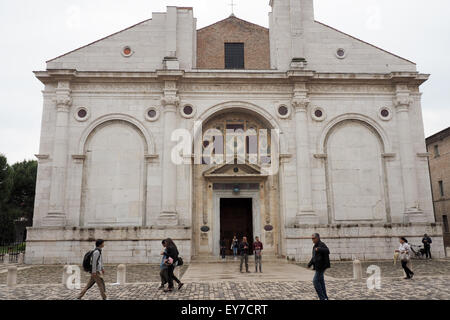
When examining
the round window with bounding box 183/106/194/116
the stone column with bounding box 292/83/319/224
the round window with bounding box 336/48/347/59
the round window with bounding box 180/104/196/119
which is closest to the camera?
the stone column with bounding box 292/83/319/224

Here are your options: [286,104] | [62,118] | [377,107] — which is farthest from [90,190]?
[377,107]

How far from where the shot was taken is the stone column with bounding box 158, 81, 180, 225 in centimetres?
1942

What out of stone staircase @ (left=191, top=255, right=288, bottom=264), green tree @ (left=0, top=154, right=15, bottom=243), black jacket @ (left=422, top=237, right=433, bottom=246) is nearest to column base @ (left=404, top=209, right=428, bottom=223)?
black jacket @ (left=422, top=237, right=433, bottom=246)

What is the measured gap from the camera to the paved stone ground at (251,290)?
960 cm

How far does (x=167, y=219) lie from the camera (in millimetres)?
19266

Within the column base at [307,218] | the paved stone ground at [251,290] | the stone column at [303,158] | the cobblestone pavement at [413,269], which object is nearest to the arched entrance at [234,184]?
the stone column at [303,158]

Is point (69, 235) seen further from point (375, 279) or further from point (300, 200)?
point (375, 279)

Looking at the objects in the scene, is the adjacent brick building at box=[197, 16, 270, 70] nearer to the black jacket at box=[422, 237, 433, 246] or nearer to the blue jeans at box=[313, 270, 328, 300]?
the black jacket at box=[422, 237, 433, 246]

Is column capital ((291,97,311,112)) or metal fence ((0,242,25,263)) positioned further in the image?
metal fence ((0,242,25,263))

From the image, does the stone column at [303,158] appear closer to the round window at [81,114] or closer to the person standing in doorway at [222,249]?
the person standing in doorway at [222,249]

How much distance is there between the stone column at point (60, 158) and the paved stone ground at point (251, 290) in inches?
228

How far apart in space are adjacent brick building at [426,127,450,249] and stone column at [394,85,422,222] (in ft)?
40.2

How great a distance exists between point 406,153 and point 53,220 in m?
20.6
